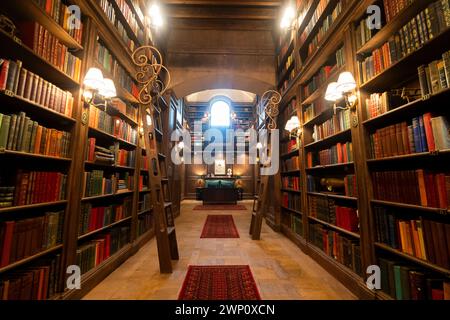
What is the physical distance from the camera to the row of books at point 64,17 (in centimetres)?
154

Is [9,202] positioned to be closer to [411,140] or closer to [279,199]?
[411,140]

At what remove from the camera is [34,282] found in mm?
1402

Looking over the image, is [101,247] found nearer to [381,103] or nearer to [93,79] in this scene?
[93,79]

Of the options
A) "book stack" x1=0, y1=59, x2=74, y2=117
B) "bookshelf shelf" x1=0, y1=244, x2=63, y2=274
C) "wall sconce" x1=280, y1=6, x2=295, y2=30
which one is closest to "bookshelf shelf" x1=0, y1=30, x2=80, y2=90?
"book stack" x1=0, y1=59, x2=74, y2=117

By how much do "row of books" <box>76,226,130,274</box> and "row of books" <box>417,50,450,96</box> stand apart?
10.2ft

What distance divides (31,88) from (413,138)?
282 cm

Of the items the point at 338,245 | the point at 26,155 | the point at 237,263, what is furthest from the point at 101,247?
the point at 338,245

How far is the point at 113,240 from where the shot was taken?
2.43 meters

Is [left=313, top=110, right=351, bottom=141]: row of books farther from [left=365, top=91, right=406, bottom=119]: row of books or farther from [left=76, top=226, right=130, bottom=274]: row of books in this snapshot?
[left=76, top=226, right=130, bottom=274]: row of books

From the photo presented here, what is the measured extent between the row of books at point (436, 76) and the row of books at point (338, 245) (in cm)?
147

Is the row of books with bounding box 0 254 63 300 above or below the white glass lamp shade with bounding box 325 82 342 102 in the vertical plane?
below

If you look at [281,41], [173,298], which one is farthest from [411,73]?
[281,41]

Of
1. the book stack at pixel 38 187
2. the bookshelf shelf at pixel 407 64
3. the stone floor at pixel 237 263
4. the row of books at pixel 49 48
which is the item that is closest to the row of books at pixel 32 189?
the book stack at pixel 38 187

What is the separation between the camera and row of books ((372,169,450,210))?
119 centimetres
